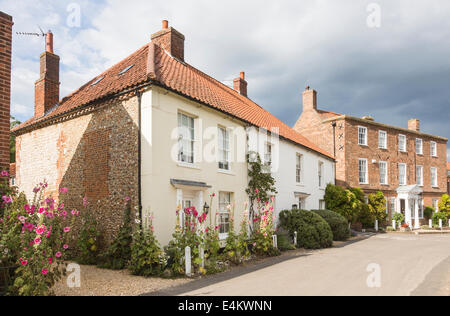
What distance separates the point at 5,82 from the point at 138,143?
3.71 m

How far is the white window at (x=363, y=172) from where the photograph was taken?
28678 mm

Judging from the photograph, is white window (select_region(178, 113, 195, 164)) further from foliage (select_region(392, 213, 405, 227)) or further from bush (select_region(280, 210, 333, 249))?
foliage (select_region(392, 213, 405, 227))

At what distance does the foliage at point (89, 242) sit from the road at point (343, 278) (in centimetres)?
428

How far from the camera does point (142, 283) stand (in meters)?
8.06

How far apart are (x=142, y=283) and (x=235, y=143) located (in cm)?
737

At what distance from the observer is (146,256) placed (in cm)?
887

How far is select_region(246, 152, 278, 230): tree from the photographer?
14.8 metres

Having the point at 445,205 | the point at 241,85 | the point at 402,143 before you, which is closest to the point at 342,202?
the point at 241,85

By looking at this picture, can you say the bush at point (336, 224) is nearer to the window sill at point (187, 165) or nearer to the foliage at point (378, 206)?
the foliage at point (378, 206)

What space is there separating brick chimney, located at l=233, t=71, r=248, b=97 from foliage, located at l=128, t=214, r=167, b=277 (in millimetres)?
15863

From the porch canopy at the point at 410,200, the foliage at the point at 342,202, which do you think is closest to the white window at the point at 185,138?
the foliage at the point at 342,202
